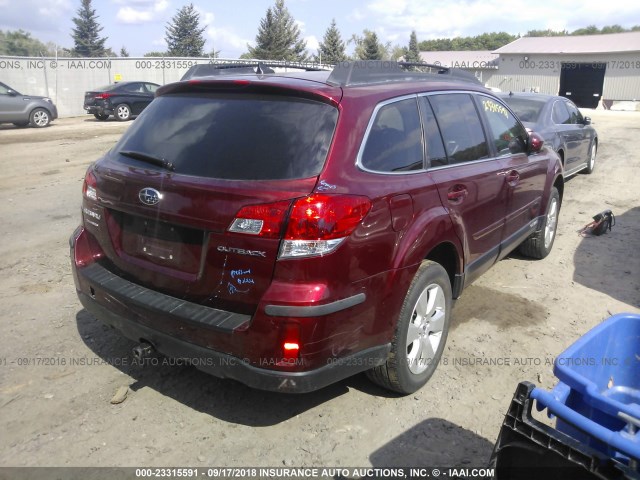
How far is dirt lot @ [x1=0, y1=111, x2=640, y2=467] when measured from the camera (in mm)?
2834

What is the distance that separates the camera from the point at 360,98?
9.70ft

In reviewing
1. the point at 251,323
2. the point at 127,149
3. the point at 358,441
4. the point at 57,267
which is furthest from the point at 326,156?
the point at 57,267

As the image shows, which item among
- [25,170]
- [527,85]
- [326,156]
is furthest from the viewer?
[527,85]

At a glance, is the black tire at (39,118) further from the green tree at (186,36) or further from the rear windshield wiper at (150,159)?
the green tree at (186,36)

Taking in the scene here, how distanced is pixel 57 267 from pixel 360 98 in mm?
3817

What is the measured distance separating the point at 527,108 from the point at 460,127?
17.0 ft

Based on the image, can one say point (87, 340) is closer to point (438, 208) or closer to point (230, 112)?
point (230, 112)

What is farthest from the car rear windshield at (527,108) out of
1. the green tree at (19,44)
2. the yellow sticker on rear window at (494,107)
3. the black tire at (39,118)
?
the green tree at (19,44)

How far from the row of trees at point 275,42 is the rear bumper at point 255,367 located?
138 ft

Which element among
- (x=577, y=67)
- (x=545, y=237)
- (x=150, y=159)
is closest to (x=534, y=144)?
(x=545, y=237)

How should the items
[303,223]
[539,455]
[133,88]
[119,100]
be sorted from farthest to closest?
[133,88] → [119,100] → [303,223] → [539,455]

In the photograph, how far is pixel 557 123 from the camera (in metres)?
8.55

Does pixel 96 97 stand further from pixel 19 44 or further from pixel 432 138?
pixel 19 44

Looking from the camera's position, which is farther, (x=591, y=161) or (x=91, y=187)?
(x=591, y=161)
